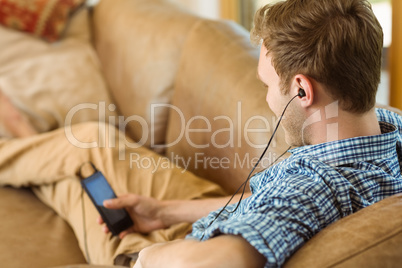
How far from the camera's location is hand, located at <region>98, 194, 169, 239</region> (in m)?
1.36

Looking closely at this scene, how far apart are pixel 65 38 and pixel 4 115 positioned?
1.78ft

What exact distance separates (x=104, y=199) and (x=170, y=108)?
1.89ft

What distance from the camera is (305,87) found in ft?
3.03

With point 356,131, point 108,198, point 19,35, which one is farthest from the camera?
point 19,35

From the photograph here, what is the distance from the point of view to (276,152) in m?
1.25

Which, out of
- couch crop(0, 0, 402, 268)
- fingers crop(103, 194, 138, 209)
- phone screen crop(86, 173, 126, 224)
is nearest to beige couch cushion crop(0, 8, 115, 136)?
couch crop(0, 0, 402, 268)

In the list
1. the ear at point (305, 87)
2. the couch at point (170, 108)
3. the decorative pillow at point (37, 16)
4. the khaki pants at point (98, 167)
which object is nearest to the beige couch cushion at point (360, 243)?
the couch at point (170, 108)

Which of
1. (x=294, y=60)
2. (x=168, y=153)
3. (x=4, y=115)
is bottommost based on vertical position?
(x=168, y=153)

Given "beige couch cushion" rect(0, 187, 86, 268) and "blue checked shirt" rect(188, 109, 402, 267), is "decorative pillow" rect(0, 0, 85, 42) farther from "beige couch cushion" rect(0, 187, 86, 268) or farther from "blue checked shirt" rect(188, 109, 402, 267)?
"blue checked shirt" rect(188, 109, 402, 267)

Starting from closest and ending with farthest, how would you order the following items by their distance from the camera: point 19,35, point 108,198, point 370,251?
point 370,251 < point 108,198 < point 19,35

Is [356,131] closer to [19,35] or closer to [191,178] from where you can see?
[191,178]

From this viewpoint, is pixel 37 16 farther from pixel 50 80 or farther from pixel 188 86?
pixel 188 86

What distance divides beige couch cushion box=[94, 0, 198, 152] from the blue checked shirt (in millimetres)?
968

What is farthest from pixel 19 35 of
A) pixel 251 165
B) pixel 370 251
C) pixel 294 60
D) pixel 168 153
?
pixel 370 251
